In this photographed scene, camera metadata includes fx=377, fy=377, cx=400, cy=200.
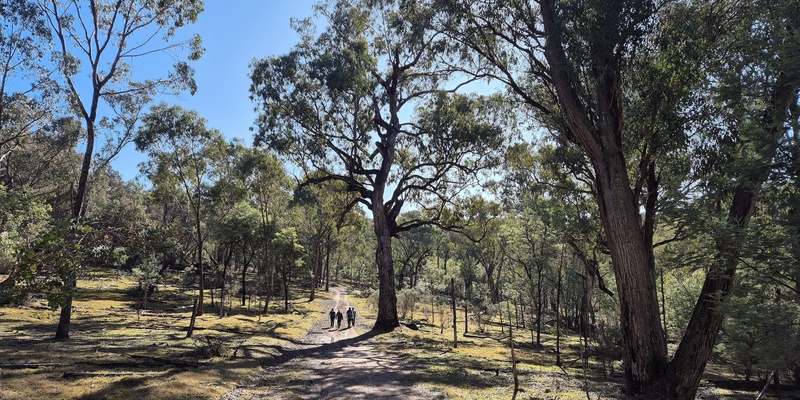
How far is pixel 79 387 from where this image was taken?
28.9 ft

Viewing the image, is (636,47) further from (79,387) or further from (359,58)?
(79,387)

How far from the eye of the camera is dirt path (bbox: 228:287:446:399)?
10.0m

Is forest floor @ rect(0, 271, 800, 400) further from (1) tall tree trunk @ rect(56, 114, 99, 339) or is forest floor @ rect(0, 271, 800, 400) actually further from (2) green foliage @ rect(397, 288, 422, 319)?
(2) green foliage @ rect(397, 288, 422, 319)

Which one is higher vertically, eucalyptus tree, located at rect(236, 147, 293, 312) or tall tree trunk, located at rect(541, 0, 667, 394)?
eucalyptus tree, located at rect(236, 147, 293, 312)

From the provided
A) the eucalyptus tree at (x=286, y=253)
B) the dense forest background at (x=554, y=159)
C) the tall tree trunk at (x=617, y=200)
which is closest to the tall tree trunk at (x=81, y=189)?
the dense forest background at (x=554, y=159)

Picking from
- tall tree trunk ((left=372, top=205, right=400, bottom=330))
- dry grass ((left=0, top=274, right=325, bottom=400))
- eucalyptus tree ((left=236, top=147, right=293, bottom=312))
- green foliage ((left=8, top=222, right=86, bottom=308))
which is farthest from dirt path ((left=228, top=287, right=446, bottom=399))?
eucalyptus tree ((left=236, top=147, right=293, bottom=312))

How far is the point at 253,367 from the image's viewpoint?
12.8m

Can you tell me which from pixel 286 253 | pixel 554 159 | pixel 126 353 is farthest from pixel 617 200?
pixel 286 253

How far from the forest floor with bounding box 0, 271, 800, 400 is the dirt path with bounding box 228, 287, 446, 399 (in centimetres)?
3

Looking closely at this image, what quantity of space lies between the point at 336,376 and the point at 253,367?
300 centimetres

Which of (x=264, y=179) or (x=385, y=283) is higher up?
(x=264, y=179)

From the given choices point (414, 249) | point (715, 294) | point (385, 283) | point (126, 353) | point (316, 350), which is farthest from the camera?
point (414, 249)

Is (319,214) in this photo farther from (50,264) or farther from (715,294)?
(715,294)

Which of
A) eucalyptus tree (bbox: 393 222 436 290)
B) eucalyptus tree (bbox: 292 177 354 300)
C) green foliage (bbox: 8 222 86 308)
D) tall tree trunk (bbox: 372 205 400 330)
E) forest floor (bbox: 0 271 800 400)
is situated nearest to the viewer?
green foliage (bbox: 8 222 86 308)
